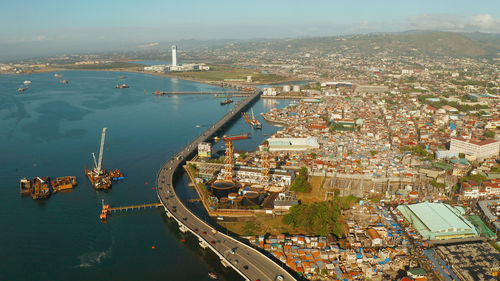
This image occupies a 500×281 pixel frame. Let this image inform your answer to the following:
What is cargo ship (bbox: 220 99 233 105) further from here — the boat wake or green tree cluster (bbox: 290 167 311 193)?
the boat wake

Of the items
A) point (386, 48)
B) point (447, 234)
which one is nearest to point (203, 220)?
point (447, 234)

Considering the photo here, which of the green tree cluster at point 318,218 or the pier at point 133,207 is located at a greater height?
the green tree cluster at point 318,218

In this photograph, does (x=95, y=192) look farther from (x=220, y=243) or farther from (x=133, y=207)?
(x=220, y=243)

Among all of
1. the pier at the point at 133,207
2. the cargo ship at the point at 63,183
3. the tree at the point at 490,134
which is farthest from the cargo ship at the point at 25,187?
the tree at the point at 490,134

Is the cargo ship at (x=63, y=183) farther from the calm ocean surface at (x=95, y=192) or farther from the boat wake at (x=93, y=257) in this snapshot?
the boat wake at (x=93, y=257)

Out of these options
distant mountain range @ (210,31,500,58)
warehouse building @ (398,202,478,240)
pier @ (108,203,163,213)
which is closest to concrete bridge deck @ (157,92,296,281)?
pier @ (108,203,163,213)

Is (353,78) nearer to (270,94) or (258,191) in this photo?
(270,94)
